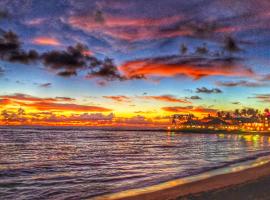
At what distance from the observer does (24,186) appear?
66.0 feet

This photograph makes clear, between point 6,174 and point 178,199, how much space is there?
58.4ft

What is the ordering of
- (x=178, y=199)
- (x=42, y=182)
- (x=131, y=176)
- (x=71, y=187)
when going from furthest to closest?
1. (x=131, y=176)
2. (x=42, y=182)
3. (x=71, y=187)
4. (x=178, y=199)

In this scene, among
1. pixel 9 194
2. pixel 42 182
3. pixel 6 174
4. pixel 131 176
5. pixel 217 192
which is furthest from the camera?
pixel 6 174

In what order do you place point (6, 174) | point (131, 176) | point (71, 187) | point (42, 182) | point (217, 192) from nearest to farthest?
point (217, 192) < point (71, 187) < point (42, 182) < point (131, 176) < point (6, 174)

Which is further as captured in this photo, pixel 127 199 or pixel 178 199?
pixel 127 199

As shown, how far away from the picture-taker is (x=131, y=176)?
951 inches

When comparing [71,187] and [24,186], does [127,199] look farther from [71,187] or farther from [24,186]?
[24,186]

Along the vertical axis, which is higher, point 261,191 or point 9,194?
point 261,191

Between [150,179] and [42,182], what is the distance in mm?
7459

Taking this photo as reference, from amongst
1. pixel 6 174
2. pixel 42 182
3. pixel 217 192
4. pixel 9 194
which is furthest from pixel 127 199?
pixel 6 174

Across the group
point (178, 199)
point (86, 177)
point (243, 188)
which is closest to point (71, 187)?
point (86, 177)

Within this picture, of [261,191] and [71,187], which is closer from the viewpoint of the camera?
[261,191]

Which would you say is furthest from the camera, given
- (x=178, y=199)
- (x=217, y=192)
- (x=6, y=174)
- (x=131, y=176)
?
(x=6, y=174)

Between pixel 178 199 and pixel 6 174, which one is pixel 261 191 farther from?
pixel 6 174
